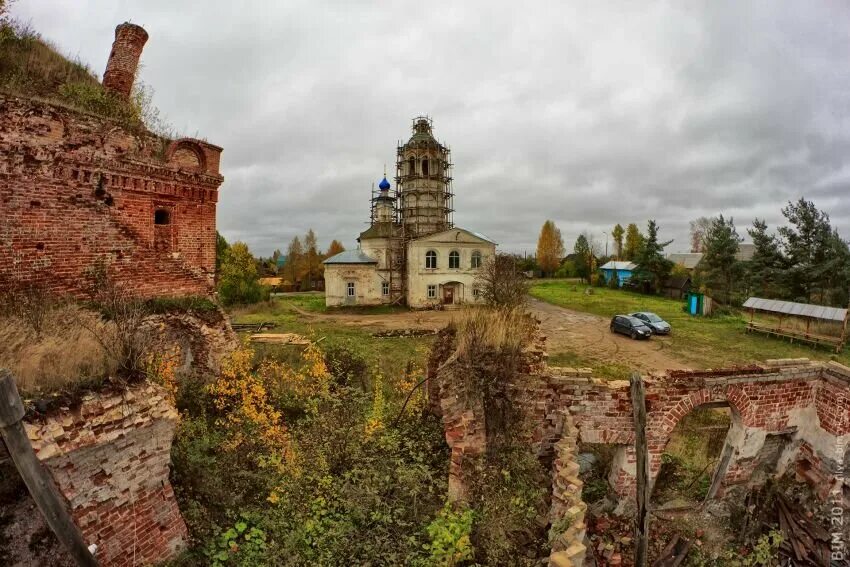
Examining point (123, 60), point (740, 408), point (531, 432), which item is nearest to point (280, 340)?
point (123, 60)

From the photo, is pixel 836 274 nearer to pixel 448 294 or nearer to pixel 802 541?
pixel 448 294

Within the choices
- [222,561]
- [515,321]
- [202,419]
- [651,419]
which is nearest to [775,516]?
[651,419]

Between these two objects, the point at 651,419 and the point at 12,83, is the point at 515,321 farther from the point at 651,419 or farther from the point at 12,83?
the point at 12,83

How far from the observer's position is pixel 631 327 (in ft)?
68.9

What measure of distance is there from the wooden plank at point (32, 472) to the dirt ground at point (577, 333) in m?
9.69

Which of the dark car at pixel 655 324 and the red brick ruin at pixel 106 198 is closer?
the red brick ruin at pixel 106 198

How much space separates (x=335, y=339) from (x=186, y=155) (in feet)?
34.3

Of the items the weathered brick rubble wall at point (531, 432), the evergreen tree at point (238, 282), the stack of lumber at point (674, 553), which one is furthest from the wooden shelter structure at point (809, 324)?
the evergreen tree at point (238, 282)

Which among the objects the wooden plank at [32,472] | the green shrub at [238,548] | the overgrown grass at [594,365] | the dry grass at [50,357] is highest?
the dry grass at [50,357]

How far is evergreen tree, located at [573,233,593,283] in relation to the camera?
181 ft

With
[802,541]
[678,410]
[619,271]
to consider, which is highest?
[619,271]

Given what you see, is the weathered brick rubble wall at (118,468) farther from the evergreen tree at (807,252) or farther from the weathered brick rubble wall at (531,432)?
the evergreen tree at (807,252)

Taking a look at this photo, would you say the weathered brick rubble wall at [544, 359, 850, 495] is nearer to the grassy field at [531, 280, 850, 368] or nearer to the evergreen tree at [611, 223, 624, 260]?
the grassy field at [531, 280, 850, 368]

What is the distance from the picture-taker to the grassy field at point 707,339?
17172mm
